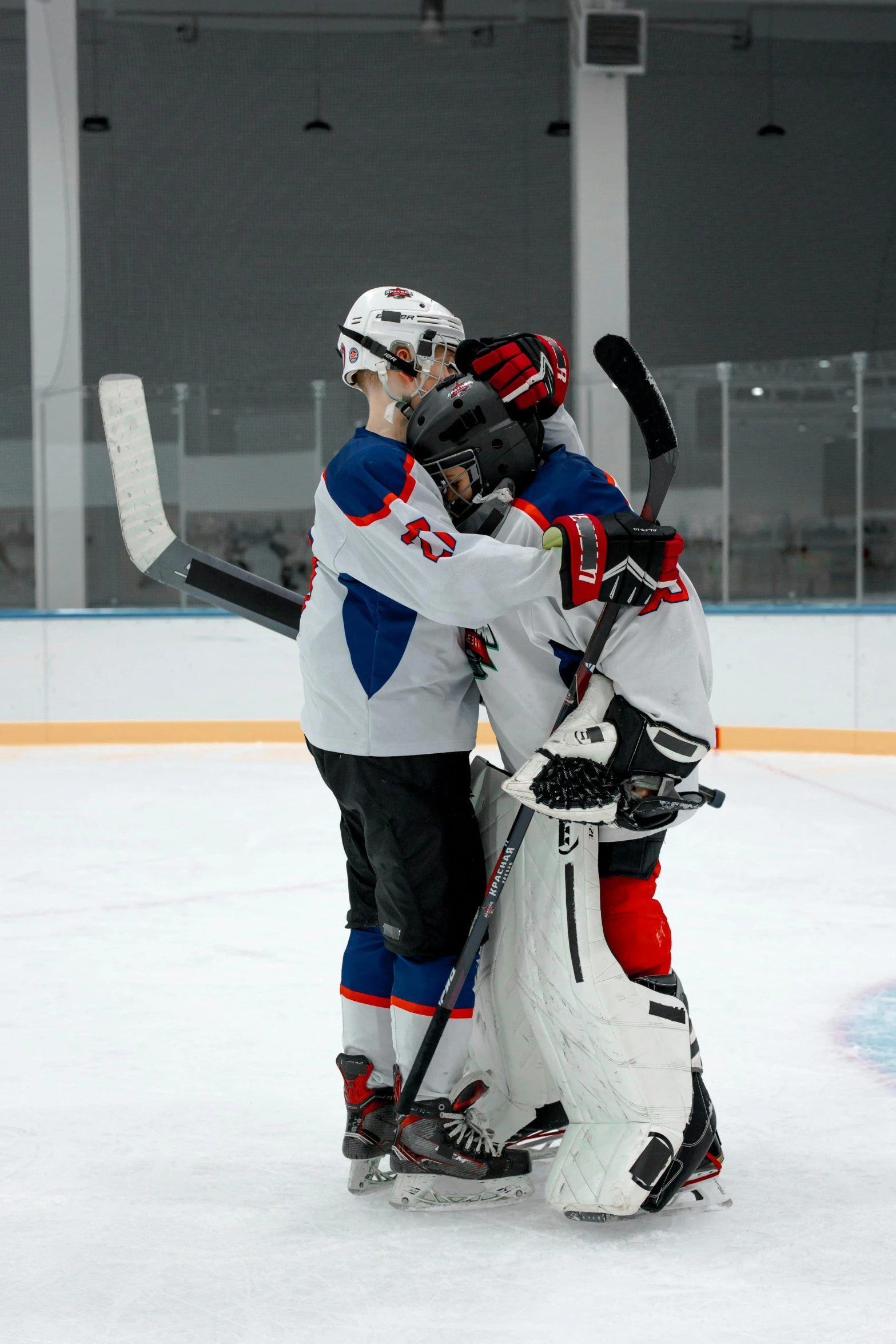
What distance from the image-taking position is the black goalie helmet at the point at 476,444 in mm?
1637


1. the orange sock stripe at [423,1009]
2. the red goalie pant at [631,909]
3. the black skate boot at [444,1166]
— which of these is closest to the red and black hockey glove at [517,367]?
the red goalie pant at [631,909]

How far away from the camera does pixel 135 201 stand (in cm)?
1177

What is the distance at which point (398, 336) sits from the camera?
1770mm

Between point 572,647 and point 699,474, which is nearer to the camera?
point 572,647

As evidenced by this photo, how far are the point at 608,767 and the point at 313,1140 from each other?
769mm

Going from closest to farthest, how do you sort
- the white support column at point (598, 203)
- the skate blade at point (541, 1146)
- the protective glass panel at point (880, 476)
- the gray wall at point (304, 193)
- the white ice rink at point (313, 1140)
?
the white ice rink at point (313, 1140), the skate blade at point (541, 1146), the protective glass panel at point (880, 476), the white support column at point (598, 203), the gray wall at point (304, 193)

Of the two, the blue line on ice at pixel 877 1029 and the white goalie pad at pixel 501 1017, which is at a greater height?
the white goalie pad at pixel 501 1017

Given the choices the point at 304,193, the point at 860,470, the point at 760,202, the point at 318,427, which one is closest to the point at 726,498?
the point at 860,470

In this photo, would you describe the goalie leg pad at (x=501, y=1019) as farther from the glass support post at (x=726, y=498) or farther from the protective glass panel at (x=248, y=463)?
the protective glass panel at (x=248, y=463)

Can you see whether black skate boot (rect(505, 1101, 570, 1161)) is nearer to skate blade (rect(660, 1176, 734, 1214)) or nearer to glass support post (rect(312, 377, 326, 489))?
skate blade (rect(660, 1176, 734, 1214))

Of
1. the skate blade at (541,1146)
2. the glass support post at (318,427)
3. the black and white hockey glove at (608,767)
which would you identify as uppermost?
the glass support post at (318,427)

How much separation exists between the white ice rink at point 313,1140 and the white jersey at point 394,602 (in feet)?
1.97

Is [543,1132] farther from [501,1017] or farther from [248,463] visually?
[248,463]

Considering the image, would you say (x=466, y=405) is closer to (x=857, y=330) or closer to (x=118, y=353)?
(x=118, y=353)
